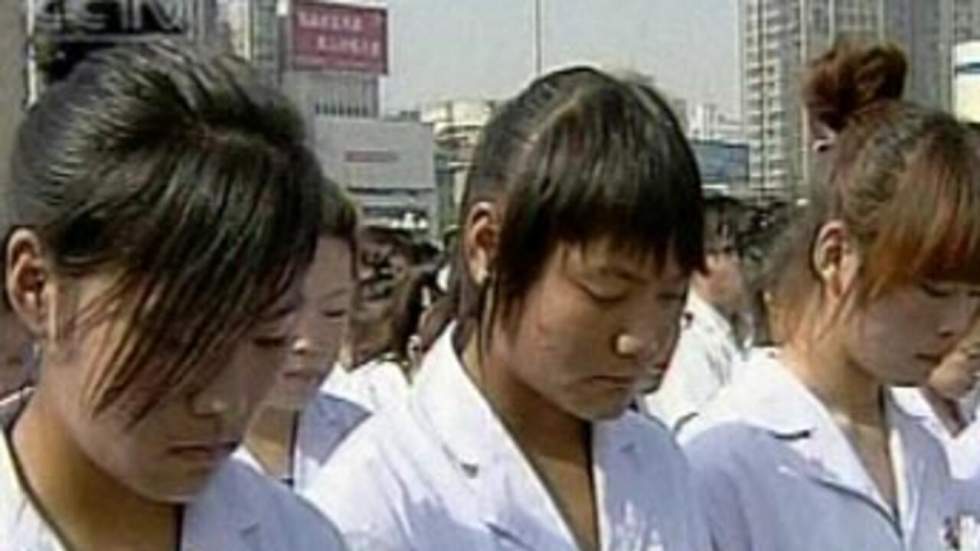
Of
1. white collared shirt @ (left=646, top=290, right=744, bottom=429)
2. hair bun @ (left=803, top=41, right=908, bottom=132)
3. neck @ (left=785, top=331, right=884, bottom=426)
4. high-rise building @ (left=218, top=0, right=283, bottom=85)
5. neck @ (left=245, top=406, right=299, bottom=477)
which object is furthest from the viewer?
white collared shirt @ (left=646, top=290, right=744, bottom=429)

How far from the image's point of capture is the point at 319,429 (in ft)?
8.34

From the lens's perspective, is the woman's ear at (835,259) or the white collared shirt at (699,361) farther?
the white collared shirt at (699,361)

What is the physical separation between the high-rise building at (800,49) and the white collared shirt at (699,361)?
28.8 inches

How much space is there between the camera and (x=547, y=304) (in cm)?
138

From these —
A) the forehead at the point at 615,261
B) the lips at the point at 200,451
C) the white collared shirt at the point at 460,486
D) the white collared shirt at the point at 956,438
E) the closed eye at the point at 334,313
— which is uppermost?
the forehead at the point at 615,261

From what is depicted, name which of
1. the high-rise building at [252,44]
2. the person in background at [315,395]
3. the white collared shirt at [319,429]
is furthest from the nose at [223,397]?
the white collared shirt at [319,429]

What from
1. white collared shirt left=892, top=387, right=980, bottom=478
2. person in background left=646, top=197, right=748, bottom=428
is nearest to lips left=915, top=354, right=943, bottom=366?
white collared shirt left=892, top=387, right=980, bottom=478

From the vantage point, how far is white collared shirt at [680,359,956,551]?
5.51ft

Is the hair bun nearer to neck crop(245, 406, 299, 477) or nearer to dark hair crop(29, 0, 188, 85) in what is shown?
dark hair crop(29, 0, 188, 85)

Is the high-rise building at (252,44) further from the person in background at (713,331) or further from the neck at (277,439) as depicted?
the person in background at (713,331)

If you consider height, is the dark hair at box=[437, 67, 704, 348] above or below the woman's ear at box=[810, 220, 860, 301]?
above

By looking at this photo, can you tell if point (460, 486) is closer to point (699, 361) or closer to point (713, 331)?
point (699, 361)

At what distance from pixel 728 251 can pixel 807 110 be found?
2217 millimetres

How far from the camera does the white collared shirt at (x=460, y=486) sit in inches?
55.0
